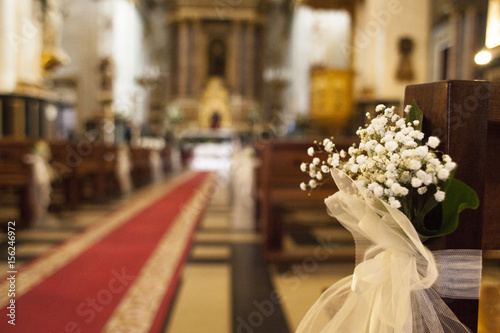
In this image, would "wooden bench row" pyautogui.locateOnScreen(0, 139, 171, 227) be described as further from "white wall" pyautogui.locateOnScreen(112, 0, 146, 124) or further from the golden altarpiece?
the golden altarpiece

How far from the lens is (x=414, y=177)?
1.03 m

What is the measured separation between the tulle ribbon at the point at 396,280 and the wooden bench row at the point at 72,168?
14.1 ft

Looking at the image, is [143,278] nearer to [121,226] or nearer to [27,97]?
[121,226]

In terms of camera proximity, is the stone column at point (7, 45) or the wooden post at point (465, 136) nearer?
the wooden post at point (465, 136)

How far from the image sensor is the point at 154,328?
2.20m

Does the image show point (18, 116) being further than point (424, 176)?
Yes

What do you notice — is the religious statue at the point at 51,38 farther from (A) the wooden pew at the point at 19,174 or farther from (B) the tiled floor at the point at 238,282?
(B) the tiled floor at the point at 238,282

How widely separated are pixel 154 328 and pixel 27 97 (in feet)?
22.7

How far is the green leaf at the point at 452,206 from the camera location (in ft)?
3.28

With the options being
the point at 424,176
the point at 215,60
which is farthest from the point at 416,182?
the point at 215,60

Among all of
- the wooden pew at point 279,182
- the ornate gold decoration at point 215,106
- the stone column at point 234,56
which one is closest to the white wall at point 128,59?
the ornate gold decoration at point 215,106

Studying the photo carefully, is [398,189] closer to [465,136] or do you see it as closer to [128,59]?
[465,136]

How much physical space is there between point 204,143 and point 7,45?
9.68 metres

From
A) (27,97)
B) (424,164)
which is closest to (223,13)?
(27,97)
